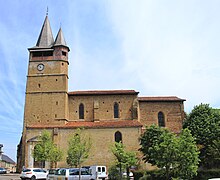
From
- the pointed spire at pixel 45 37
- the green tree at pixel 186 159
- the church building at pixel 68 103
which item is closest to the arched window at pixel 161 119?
the church building at pixel 68 103

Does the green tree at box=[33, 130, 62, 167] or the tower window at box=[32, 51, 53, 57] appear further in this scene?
the tower window at box=[32, 51, 53, 57]

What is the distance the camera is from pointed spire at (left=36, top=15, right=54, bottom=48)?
44.8m

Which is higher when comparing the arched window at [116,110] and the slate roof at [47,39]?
the slate roof at [47,39]

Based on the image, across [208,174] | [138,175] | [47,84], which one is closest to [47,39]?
[47,84]

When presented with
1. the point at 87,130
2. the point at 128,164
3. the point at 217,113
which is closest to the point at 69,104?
the point at 87,130

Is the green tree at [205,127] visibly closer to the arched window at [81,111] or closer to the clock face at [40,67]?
the arched window at [81,111]

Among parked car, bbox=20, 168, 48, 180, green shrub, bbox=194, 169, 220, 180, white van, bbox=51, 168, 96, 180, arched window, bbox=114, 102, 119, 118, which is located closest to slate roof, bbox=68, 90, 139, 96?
arched window, bbox=114, 102, 119, 118

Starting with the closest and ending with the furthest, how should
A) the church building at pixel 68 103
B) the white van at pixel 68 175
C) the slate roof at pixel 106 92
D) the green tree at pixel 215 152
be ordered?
the white van at pixel 68 175
the green tree at pixel 215 152
the church building at pixel 68 103
the slate roof at pixel 106 92

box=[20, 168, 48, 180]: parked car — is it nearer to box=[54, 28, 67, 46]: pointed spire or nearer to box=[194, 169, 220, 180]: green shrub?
box=[194, 169, 220, 180]: green shrub

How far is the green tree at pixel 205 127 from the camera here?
3047 cm

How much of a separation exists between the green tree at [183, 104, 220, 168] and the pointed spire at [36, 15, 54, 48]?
27314 mm

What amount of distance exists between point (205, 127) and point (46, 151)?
2138cm

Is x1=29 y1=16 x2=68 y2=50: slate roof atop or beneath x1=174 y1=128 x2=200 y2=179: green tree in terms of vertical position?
atop

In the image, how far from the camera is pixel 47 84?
42562 mm
